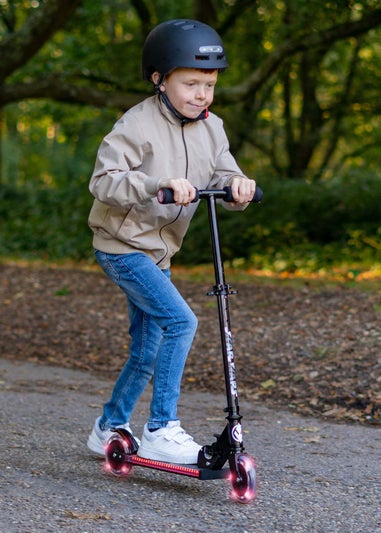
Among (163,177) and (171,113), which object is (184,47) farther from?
(163,177)

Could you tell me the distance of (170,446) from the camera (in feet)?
12.8

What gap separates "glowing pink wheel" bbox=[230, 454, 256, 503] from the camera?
3.62 m

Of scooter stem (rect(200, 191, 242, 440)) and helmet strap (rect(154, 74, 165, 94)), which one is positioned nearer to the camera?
scooter stem (rect(200, 191, 242, 440))

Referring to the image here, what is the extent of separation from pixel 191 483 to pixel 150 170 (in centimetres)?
142

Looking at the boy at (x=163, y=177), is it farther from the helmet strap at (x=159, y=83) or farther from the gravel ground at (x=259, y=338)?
the gravel ground at (x=259, y=338)

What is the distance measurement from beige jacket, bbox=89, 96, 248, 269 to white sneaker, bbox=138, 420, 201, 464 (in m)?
0.75

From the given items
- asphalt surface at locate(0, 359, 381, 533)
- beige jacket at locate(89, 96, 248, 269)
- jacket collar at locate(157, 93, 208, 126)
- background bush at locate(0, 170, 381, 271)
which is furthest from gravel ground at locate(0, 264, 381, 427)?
background bush at locate(0, 170, 381, 271)

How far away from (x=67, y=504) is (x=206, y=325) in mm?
4725

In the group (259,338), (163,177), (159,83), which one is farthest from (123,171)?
(259,338)

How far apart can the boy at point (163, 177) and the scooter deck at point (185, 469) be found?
3cm

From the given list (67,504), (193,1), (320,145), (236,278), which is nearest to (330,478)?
(67,504)

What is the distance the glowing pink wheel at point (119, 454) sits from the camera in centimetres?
414

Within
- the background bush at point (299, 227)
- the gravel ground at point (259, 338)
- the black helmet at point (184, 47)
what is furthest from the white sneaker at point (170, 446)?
the background bush at point (299, 227)

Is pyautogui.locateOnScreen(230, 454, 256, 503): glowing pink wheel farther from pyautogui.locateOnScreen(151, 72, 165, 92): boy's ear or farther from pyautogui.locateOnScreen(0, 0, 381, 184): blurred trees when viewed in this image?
pyautogui.locateOnScreen(0, 0, 381, 184): blurred trees
